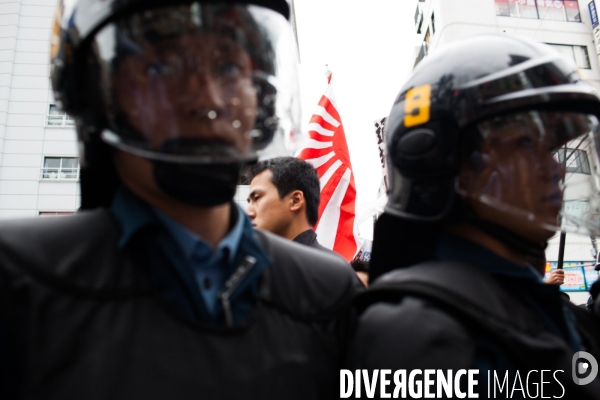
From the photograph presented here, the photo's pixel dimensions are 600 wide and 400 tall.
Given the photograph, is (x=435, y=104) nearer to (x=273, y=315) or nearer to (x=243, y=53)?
(x=243, y=53)

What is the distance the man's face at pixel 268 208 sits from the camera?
11.4ft

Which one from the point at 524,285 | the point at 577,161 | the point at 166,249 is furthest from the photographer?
the point at 577,161

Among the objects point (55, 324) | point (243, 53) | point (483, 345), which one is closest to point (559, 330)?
point (483, 345)

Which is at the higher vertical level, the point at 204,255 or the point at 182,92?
the point at 182,92

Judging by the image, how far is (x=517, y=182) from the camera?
4.99ft

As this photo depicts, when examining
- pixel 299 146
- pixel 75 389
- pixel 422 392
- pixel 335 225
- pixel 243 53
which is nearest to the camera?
pixel 75 389

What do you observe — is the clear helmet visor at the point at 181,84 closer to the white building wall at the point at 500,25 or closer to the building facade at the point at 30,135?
the building facade at the point at 30,135

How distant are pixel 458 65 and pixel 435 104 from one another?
17 cm

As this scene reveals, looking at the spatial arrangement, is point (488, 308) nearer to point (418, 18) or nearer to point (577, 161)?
point (577, 161)

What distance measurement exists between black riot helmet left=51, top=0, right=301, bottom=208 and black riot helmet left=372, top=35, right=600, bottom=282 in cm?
54

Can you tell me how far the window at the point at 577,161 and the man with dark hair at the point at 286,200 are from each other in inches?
69.7

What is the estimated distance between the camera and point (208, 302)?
1145 mm

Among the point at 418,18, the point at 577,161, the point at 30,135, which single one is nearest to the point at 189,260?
the point at 577,161

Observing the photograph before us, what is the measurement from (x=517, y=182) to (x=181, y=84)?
3.28ft
